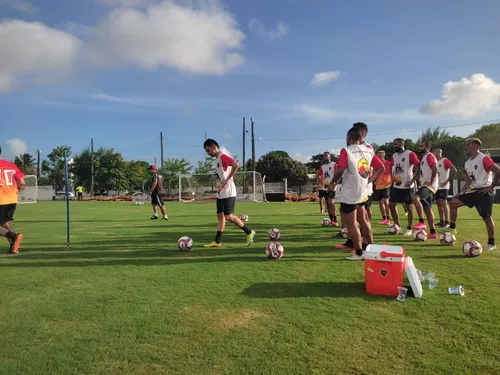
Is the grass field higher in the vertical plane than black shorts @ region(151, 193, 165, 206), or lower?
lower

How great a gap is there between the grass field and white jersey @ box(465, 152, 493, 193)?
1.43 meters

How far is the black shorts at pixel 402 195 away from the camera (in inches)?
337

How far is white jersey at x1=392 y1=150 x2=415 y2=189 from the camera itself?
27.9 feet

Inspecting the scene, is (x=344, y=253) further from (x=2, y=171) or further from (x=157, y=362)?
(x=2, y=171)

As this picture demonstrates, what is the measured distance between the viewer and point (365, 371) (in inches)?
97.2

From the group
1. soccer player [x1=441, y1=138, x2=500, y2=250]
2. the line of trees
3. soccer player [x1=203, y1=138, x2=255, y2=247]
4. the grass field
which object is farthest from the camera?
the line of trees

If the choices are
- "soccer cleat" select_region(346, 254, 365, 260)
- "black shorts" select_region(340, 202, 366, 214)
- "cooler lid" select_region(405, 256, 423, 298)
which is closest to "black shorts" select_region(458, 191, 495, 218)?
"black shorts" select_region(340, 202, 366, 214)

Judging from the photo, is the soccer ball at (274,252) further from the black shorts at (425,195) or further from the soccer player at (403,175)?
the black shorts at (425,195)

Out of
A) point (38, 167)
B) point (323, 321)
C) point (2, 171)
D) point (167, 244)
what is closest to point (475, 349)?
point (323, 321)

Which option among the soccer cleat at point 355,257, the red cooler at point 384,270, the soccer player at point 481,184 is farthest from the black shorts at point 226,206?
the soccer player at point 481,184

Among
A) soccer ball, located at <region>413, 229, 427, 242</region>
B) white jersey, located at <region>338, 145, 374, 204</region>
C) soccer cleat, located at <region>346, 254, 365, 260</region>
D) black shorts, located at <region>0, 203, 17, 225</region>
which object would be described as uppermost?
white jersey, located at <region>338, 145, 374, 204</region>

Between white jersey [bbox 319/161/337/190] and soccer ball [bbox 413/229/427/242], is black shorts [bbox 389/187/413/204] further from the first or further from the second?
white jersey [bbox 319/161/337/190]

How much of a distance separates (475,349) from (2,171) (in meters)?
8.03

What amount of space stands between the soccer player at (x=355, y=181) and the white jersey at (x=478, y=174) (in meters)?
2.30
